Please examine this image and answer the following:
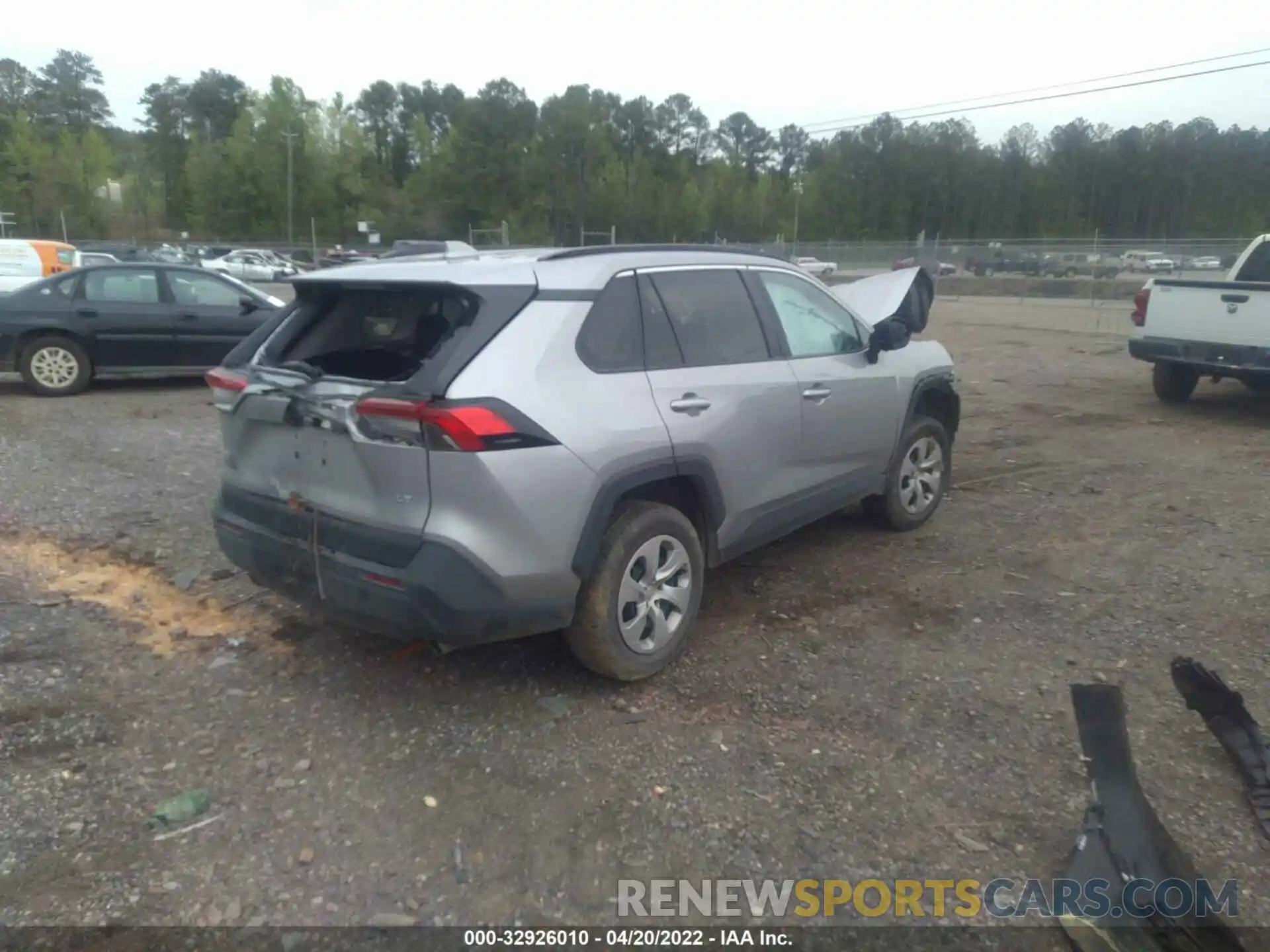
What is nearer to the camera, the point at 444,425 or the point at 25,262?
the point at 444,425

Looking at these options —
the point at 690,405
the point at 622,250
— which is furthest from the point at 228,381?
the point at 690,405

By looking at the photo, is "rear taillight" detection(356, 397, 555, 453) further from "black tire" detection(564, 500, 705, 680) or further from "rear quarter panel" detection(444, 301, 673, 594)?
"black tire" detection(564, 500, 705, 680)

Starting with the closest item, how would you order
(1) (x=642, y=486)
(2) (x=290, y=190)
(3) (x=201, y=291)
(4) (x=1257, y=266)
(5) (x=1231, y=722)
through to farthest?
(5) (x=1231, y=722), (1) (x=642, y=486), (4) (x=1257, y=266), (3) (x=201, y=291), (2) (x=290, y=190)

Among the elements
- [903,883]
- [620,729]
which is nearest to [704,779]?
[620,729]

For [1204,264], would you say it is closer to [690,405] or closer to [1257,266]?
[1257,266]

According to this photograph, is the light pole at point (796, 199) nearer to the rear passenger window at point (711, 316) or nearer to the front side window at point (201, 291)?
the front side window at point (201, 291)

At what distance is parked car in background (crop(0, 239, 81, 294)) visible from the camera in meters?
16.9

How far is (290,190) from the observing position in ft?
203

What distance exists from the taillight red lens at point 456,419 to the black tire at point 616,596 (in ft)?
2.39

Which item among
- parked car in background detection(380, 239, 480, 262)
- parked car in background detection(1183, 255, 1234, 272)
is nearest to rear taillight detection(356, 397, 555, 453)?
parked car in background detection(380, 239, 480, 262)

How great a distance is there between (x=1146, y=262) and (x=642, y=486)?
37271 mm

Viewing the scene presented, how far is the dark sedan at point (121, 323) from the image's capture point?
10.6 m

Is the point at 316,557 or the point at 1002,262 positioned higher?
the point at 1002,262

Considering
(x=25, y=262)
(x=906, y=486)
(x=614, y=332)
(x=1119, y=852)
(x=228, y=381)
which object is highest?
(x=25, y=262)
